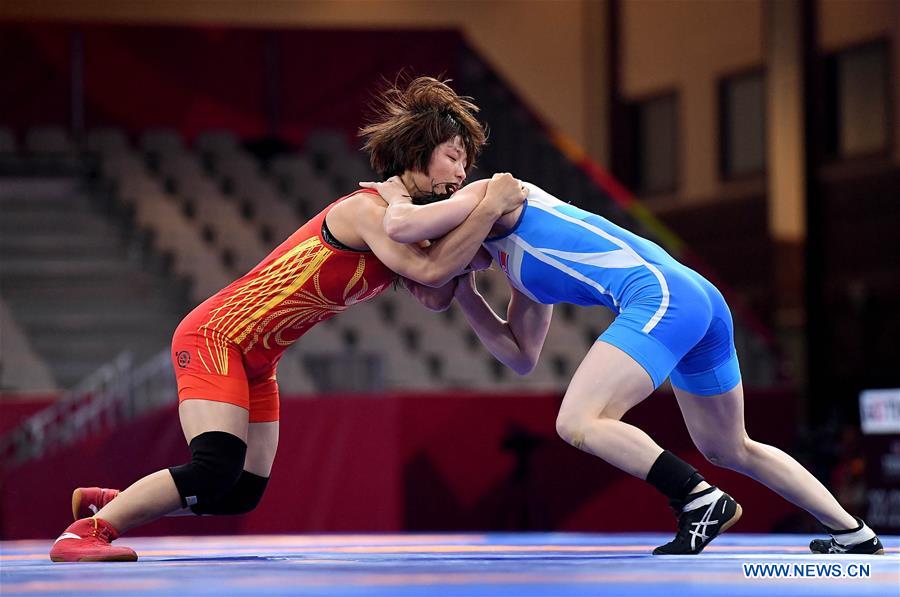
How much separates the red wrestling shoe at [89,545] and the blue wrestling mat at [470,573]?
0.05 m

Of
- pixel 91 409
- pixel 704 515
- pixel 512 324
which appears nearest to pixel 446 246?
pixel 512 324

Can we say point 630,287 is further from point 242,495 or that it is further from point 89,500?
point 89,500

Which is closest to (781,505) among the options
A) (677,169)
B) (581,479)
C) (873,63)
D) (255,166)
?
(581,479)

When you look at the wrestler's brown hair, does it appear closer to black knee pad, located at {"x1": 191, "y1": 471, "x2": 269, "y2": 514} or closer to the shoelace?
black knee pad, located at {"x1": 191, "y1": 471, "x2": 269, "y2": 514}

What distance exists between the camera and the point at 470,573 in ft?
9.09

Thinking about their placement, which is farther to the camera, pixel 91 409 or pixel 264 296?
pixel 91 409

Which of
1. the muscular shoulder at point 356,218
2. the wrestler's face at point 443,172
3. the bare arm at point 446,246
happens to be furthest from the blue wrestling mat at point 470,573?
the wrestler's face at point 443,172

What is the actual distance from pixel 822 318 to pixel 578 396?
756 cm

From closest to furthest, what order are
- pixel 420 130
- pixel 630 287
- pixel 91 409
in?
pixel 630 287, pixel 420 130, pixel 91 409

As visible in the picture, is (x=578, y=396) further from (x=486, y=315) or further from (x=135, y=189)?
(x=135, y=189)

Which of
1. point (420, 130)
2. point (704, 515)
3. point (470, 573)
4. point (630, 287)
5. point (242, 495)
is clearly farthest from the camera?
point (242, 495)

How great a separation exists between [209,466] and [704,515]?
1.16 meters

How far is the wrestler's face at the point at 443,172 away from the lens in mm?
3430

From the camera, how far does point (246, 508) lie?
3721 mm
